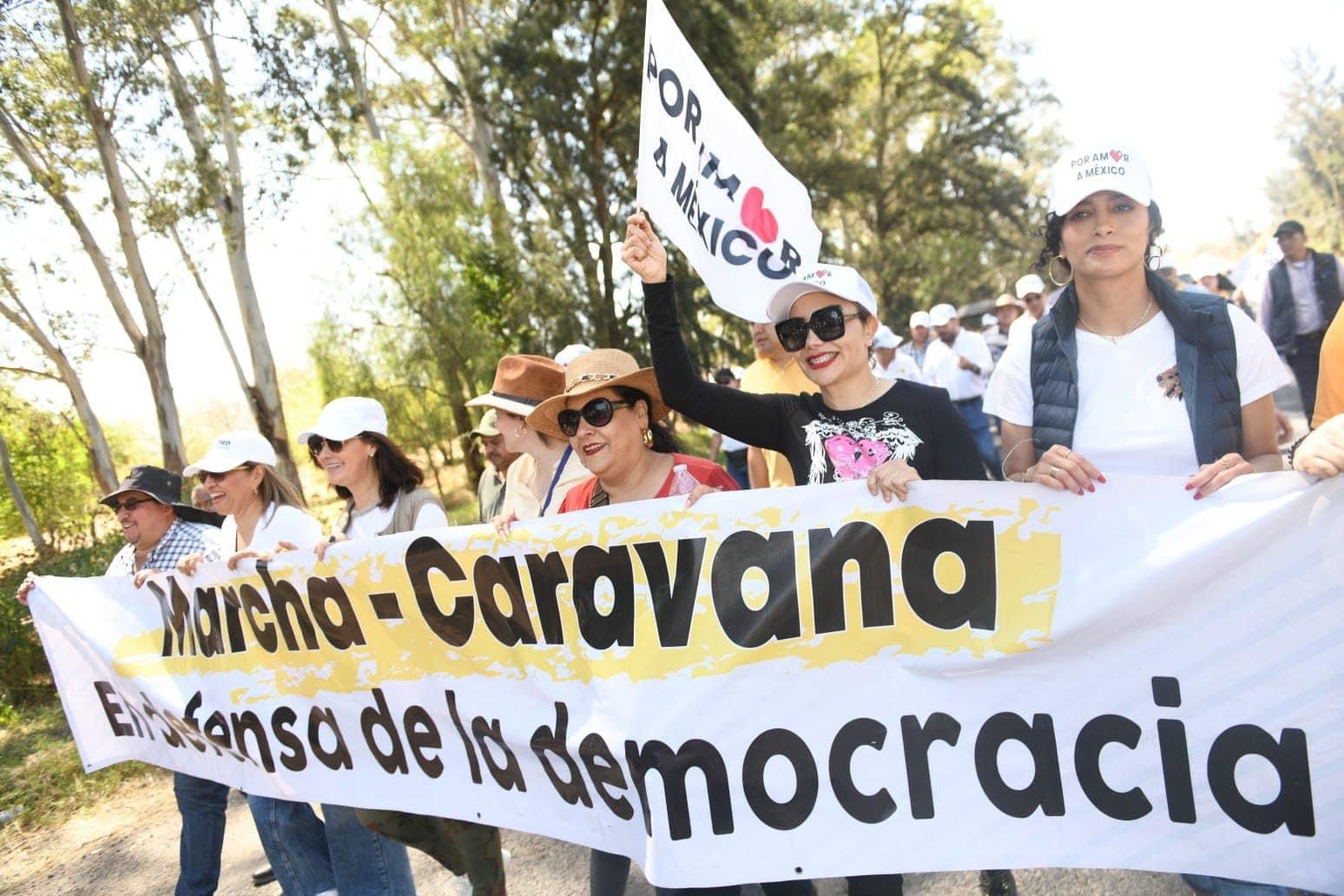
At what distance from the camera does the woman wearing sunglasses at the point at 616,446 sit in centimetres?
286

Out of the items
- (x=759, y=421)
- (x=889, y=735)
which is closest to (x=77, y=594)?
(x=759, y=421)

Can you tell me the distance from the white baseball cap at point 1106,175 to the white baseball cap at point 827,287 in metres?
0.56

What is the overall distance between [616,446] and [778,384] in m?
1.80

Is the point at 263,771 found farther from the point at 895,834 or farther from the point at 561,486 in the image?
the point at 895,834

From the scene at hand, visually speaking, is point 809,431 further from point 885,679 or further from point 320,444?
point 320,444

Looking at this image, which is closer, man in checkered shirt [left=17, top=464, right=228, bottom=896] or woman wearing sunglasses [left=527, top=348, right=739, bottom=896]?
woman wearing sunglasses [left=527, top=348, right=739, bottom=896]

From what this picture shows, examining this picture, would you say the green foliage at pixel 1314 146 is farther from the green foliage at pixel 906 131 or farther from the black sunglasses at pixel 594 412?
Result: the black sunglasses at pixel 594 412

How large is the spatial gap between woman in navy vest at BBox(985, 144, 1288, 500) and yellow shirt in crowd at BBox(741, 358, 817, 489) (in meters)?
1.85

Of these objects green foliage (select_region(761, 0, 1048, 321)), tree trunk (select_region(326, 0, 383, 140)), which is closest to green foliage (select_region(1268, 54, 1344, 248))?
green foliage (select_region(761, 0, 1048, 321))

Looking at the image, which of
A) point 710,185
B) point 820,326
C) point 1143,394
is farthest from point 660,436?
point 1143,394

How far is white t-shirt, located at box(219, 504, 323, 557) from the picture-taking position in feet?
11.4

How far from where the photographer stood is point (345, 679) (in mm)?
3176

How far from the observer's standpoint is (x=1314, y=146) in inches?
2495

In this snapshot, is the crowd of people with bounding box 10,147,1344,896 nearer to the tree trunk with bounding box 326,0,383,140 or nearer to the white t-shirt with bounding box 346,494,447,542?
the white t-shirt with bounding box 346,494,447,542
